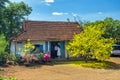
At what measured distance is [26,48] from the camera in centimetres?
3127

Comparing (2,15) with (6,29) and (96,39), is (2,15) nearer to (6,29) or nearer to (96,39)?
(6,29)

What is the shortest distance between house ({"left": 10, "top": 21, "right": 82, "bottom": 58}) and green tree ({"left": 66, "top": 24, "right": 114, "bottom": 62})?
3.25 m

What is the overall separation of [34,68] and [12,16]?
24303mm

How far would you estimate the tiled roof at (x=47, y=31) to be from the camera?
33.8m

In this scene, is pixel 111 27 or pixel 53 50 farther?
pixel 111 27

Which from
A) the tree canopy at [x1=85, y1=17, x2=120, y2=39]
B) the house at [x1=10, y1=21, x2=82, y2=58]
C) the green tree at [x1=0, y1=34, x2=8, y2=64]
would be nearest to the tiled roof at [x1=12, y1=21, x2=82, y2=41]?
the house at [x1=10, y1=21, x2=82, y2=58]

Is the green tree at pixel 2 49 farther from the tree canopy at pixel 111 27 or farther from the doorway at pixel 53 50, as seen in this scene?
the tree canopy at pixel 111 27

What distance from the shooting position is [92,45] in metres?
30.8

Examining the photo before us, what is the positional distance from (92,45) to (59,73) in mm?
7490

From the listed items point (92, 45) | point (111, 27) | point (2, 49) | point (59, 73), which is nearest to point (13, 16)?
point (111, 27)

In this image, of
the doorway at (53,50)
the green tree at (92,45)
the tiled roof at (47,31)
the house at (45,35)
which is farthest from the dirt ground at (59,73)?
the doorway at (53,50)

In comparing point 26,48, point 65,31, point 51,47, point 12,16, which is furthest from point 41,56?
point 12,16

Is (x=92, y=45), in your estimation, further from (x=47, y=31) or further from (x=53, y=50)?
(x=47, y=31)

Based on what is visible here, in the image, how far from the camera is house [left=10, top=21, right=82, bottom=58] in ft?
111
